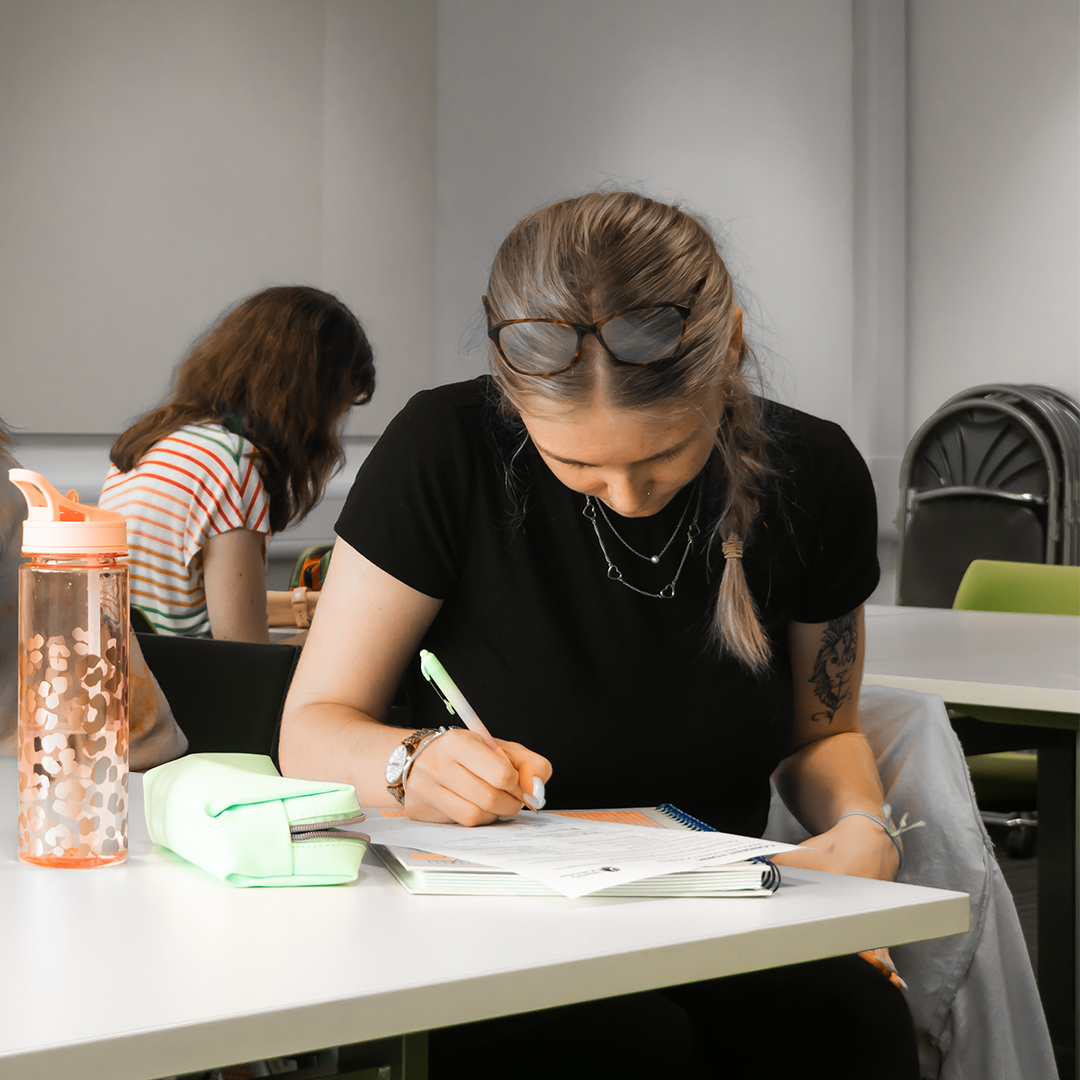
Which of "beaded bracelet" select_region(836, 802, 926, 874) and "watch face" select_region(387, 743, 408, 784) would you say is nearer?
"watch face" select_region(387, 743, 408, 784)

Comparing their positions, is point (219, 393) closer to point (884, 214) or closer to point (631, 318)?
point (631, 318)

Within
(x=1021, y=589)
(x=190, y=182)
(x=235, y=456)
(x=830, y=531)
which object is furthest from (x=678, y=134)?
(x=830, y=531)

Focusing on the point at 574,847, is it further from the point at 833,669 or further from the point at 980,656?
the point at 980,656

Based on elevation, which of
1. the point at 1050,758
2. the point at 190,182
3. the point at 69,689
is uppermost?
the point at 190,182

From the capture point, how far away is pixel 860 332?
17.5 ft

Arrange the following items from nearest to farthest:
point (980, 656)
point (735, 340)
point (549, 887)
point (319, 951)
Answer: point (319, 951), point (549, 887), point (735, 340), point (980, 656)

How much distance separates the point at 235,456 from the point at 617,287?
1432 mm

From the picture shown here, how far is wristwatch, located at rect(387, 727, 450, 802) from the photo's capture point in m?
1.06

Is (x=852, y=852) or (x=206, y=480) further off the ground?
(x=206, y=480)

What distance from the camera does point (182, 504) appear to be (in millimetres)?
2436

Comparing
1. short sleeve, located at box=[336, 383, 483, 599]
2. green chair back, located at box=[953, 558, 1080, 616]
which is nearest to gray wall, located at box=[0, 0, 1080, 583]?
green chair back, located at box=[953, 558, 1080, 616]

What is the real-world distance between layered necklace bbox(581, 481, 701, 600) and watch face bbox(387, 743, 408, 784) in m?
0.36

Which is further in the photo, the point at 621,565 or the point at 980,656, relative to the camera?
the point at 980,656

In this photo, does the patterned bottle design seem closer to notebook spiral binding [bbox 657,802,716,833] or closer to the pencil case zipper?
the pencil case zipper
